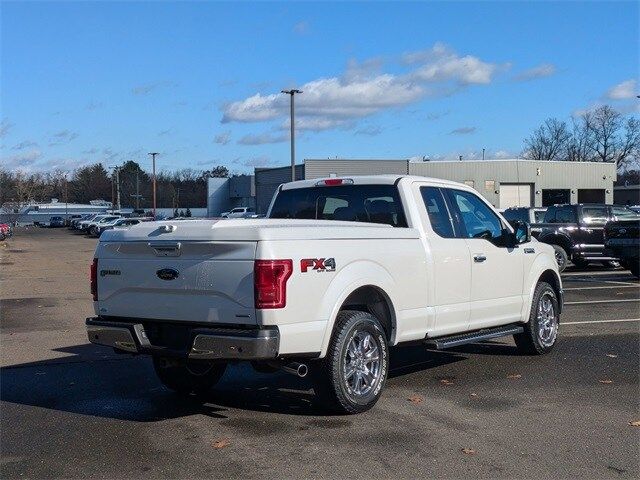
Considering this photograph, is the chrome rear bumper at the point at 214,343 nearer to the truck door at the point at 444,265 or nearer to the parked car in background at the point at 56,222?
the truck door at the point at 444,265

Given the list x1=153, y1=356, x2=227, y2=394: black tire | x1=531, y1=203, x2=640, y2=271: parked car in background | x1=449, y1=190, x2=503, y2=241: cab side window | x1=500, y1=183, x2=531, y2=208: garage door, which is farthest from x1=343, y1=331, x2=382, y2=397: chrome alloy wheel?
x1=500, y1=183, x2=531, y2=208: garage door

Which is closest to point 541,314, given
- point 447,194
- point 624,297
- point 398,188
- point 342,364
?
point 447,194

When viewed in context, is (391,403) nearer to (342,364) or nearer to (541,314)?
(342,364)

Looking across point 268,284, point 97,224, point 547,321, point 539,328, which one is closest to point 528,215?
point 547,321

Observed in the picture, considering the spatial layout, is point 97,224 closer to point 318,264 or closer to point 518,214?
point 518,214

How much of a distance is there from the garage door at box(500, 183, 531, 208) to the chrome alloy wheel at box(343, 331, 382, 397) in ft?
188

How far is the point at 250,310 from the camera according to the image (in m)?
6.09

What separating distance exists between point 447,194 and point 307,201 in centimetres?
147

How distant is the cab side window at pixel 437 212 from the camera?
318 inches

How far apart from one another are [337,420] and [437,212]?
8.33ft

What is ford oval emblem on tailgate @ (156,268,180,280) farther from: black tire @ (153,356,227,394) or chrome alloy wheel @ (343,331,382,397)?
chrome alloy wheel @ (343,331,382,397)

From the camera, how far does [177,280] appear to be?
648 cm

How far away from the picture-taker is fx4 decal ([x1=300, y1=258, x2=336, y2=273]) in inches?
247

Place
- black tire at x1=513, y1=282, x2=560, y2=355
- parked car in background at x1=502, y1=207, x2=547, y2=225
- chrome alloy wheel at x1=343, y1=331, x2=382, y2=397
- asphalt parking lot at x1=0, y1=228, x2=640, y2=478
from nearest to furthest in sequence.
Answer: asphalt parking lot at x1=0, y1=228, x2=640, y2=478, chrome alloy wheel at x1=343, y1=331, x2=382, y2=397, black tire at x1=513, y1=282, x2=560, y2=355, parked car in background at x1=502, y1=207, x2=547, y2=225
